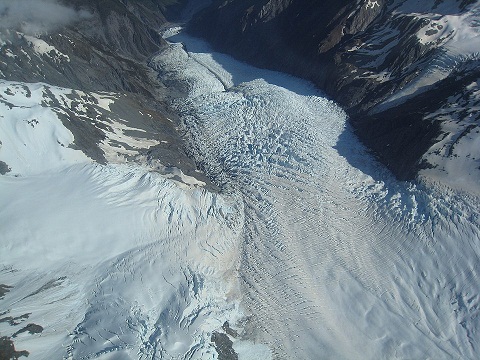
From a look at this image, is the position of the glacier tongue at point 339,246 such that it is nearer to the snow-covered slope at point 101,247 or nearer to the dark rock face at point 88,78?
the snow-covered slope at point 101,247

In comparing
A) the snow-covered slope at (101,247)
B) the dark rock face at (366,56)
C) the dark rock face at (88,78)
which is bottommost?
the snow-covered slope at (101,247)

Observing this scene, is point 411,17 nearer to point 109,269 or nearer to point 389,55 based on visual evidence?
point 389,55

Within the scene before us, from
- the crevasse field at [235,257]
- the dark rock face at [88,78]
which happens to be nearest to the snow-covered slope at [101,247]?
the crevasse field at [235,257]

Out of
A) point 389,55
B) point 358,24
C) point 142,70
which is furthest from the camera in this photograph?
point 142,70

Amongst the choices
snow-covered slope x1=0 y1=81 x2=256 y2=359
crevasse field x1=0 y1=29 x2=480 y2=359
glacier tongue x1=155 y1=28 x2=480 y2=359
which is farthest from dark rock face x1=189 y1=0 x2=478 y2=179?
snow-covered slope x1=0 y1=81 x2=256 y2=359

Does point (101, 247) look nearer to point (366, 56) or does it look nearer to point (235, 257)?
point (235, 257)

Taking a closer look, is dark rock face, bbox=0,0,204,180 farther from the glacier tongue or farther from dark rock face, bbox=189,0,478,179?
dark rock face, bbox=189,0,478,179

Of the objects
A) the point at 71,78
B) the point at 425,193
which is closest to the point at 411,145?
the point at 425,193
